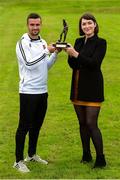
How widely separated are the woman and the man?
0.39 meters

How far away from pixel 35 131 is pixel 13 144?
154cm

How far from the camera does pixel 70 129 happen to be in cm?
1158

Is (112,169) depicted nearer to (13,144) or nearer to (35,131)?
(35,131)

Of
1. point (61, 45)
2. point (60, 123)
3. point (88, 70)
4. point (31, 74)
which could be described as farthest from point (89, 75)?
point (60, 123)

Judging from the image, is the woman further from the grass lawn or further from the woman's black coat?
the grass lawn

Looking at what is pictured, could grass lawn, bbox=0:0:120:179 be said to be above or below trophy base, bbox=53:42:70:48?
below

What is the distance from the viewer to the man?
833 centimetres

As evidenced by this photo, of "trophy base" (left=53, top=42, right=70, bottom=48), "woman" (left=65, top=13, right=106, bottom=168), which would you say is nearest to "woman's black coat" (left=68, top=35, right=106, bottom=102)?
"woman" (left=65, top=13, right=106, bottom=168)

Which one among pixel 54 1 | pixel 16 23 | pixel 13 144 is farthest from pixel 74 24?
pixel 13 144

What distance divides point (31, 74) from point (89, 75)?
2.78 feet

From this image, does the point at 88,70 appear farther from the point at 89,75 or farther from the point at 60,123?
the point at 60,123

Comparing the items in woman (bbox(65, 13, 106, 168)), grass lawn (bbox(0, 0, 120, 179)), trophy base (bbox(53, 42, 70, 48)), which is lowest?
grass lawn (bbox(0, 0, 120, 179))

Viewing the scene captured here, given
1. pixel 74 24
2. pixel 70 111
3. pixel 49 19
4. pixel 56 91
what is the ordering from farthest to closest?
pixel 49 19, pixel 74 24, pixel 56 91, pixel 70 111

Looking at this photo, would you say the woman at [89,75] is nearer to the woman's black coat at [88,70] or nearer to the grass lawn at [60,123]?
the woman's black coat at [88,70]
